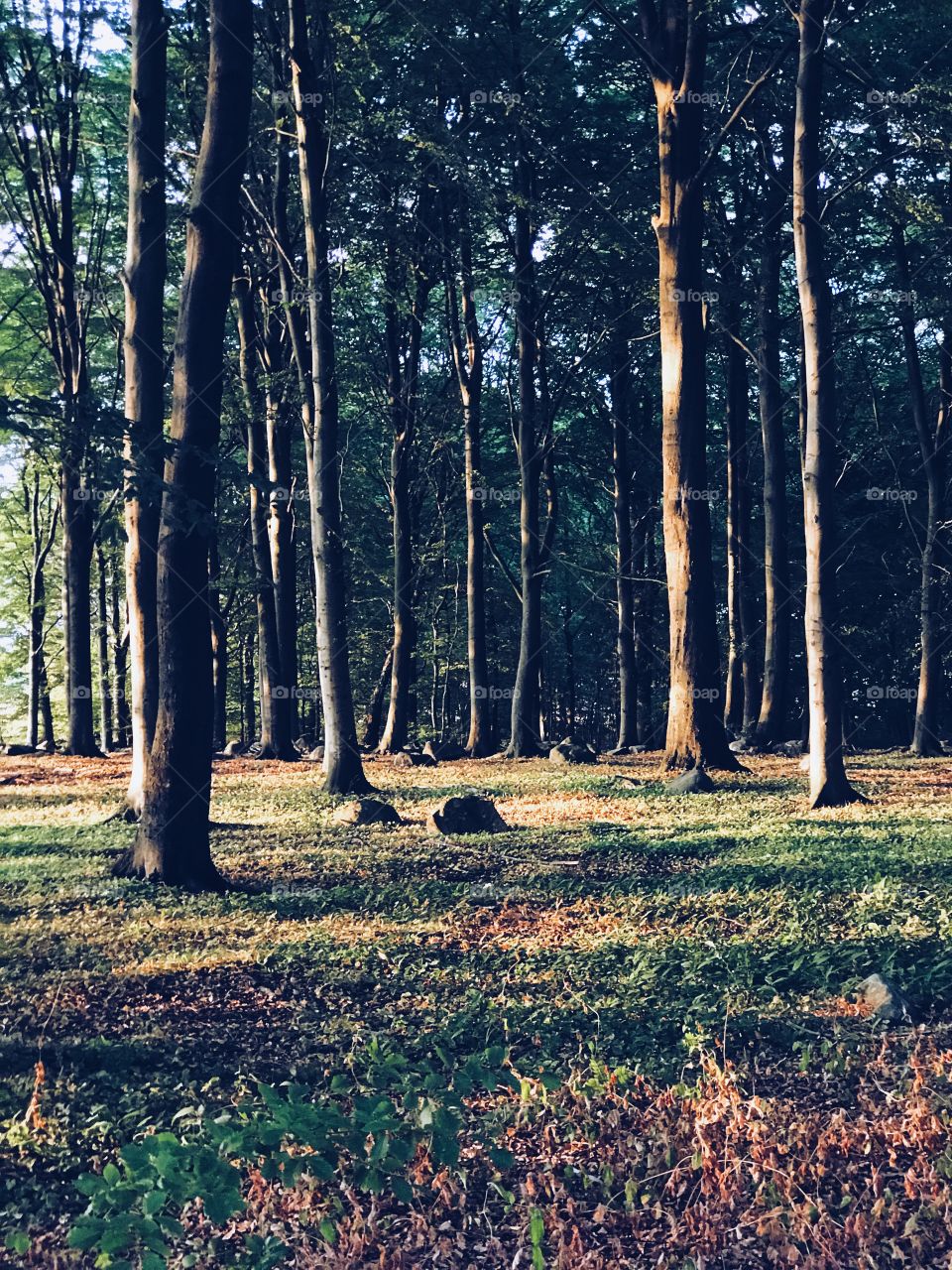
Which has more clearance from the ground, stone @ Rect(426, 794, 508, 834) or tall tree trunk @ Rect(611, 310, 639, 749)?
tall tree trunk @ Rect(611, 310, 639, 749)

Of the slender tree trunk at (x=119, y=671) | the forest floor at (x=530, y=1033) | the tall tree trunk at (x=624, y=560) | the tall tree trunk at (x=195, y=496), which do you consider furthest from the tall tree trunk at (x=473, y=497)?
the slender tree trunk at (x=119, y=671)

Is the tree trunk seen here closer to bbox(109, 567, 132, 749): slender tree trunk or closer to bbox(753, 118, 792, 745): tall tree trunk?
bbox(753, 118, 792, 745): tall tree trunk

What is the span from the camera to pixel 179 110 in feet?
64.7

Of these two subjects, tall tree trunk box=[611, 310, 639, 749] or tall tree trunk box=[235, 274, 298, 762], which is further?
tall tree trunk box=[611, 310, 639, 749]

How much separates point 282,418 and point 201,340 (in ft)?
41.9

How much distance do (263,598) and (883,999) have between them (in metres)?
17.0

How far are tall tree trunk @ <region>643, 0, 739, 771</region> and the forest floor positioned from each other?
424cm

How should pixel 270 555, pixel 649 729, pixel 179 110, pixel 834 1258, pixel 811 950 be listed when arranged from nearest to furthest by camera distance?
pixel 834 1258 < pixel 811 950 < pixel 179 110 < pixel 270 555 < pixel 649 729

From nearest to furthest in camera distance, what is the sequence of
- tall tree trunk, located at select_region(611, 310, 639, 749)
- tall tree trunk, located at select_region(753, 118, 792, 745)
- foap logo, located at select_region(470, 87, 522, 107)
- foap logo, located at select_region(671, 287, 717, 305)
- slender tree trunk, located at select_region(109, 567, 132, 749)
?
foap logo, located at select_region(671, 287, 717, 305) < foap logo, located at select_region(470, 87, 522, 107) < tall tree trunk, located at select_region(753, 118, 792, 745) < tall tree trunk, located at select_region(611, 310, 639, 749) < slender tree trunk, located at select_region(109, 567, 132, 749)

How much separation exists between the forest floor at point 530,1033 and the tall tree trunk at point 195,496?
0.57 meters

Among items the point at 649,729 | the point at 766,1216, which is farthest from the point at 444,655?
the point at 766,1216

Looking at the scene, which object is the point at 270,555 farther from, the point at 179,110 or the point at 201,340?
the point at 201,340

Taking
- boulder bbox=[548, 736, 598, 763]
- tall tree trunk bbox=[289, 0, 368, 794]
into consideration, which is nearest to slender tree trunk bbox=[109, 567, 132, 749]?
boulder bbox=[548, 736, 598, 763]

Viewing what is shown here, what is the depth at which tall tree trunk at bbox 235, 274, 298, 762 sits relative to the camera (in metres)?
21.6
